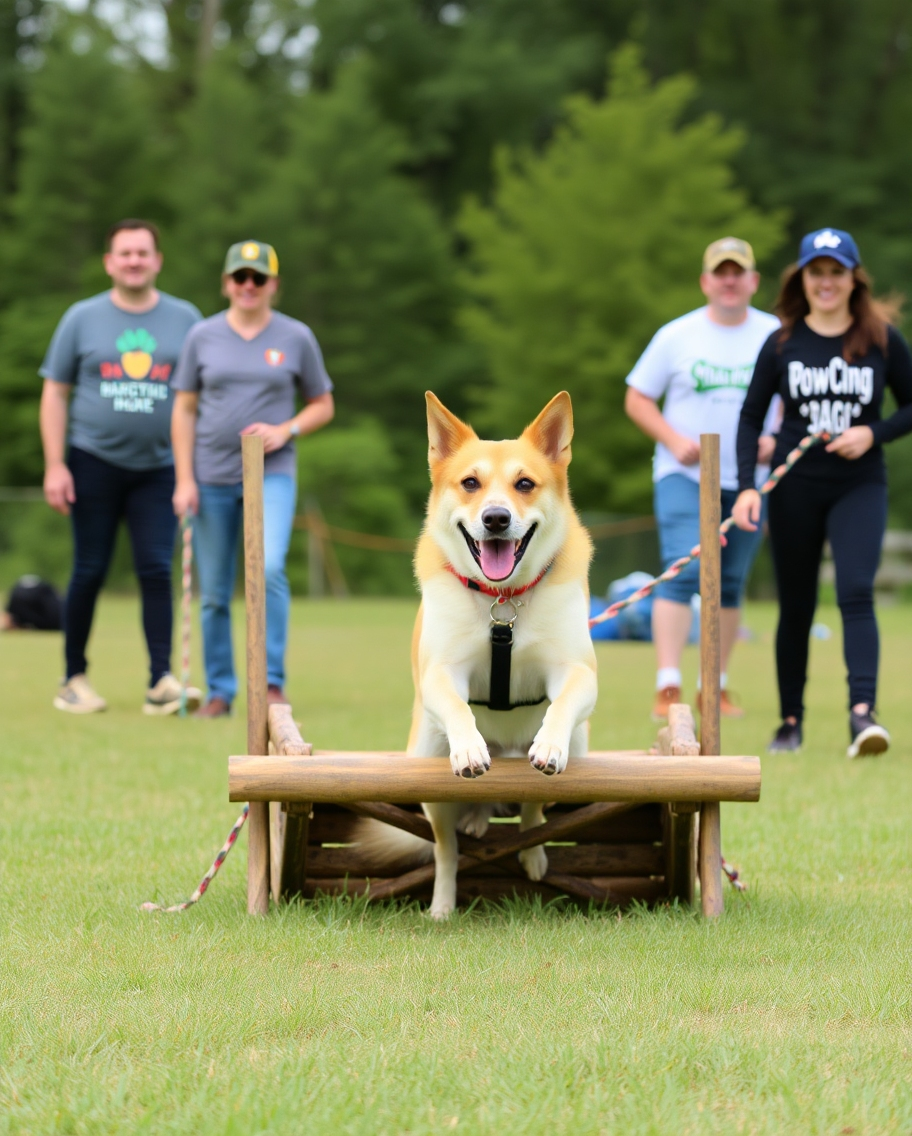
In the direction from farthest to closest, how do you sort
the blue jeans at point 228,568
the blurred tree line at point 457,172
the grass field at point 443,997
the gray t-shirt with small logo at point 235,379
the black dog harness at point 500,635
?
the blurred tree line at point 457,172
the gray t-shirt with small logo at point 235,379
the blue jeans at point 228,568
the black dog harness at point 500,635
the grass field at point 443,997

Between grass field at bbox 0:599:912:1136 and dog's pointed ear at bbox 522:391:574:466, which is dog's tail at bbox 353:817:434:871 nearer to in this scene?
grass field at bbox 0:599:912:1136

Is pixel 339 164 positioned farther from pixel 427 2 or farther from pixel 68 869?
pixel 68 869

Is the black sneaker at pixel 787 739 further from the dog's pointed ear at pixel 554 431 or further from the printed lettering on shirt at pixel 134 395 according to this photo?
the printed lettering on shirt at pixel 134 395

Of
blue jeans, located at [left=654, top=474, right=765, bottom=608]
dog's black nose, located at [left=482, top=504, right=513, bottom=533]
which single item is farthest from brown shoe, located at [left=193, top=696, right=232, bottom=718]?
dog's black nose, located at [left=482, top=504, right=513, bottom=533]

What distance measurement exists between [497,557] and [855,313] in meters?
3.47

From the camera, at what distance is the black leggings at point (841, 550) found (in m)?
6.69

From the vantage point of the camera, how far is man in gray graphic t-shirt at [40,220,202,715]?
8.46 metres

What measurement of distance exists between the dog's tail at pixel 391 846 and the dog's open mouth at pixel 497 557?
962 mm

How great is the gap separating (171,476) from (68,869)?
4.36 meters

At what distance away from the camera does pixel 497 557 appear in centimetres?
390

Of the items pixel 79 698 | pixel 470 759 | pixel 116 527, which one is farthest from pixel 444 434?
pixel 79 698

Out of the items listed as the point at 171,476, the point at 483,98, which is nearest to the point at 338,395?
the point at 483,98

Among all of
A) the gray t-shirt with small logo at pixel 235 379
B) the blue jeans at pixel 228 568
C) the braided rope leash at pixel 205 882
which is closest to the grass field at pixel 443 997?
the braided rope leash at pixel 205 882

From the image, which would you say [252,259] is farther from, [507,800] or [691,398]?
[507,800]
